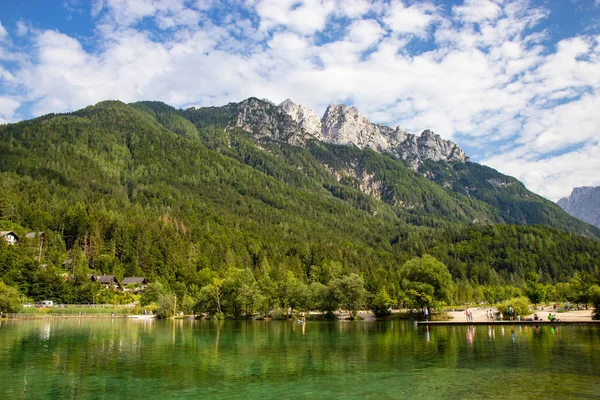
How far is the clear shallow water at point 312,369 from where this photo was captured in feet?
95.3

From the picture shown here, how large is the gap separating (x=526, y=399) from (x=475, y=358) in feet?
55.3

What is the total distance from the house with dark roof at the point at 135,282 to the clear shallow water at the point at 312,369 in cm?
10890

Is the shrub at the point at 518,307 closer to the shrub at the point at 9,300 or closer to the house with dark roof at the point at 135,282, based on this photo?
the shrub at the point at 9,300

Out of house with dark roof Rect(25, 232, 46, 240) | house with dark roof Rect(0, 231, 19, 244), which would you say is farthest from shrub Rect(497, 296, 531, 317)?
house with dark roof Rect(0, 231, 19, 244)

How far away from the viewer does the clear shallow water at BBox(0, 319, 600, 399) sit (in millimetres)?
29047

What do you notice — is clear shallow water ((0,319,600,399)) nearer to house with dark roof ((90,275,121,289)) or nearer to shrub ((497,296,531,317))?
shrub ((497,296,531,317))

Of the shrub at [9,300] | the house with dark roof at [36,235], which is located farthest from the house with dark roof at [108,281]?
the shrub at [9,300]

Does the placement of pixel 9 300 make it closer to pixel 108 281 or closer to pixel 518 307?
pixel 108 281

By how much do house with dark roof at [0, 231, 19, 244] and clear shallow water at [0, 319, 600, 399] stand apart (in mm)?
108772

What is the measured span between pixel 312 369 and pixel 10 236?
A: 6187 inches

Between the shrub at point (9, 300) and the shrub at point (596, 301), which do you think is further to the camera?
the shrub at point (9, 300)

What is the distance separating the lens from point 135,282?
17025 centimetres

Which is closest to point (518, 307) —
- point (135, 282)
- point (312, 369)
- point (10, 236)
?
point (312, 369)

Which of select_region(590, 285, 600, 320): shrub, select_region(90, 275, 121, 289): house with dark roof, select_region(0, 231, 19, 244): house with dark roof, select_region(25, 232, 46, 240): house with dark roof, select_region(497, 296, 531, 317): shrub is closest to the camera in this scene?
select_region(590, 285, 600, 320): shrub
